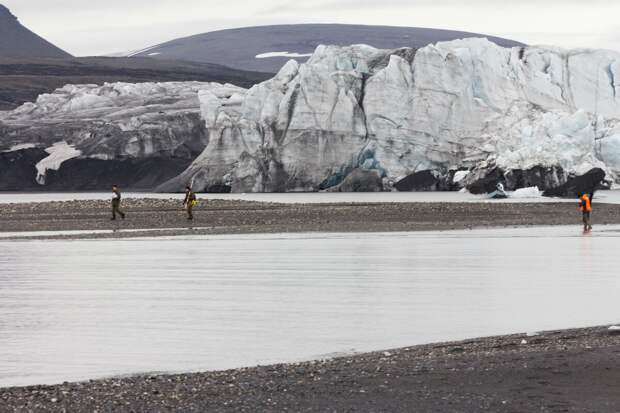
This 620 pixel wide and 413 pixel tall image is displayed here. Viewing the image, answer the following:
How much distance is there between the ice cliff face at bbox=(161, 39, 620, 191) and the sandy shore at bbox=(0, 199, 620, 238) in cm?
1297

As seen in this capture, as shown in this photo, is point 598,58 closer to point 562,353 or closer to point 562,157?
point 562,157

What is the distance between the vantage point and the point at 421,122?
51.0 meters

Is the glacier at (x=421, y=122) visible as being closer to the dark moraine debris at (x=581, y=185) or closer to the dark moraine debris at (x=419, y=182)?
the dark moraine debris at (x=419, y=182)

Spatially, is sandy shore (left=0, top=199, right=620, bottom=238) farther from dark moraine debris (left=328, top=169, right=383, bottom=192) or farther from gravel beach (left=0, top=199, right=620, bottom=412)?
gravel beach (left=0, top=199, right=620, bottom=412)

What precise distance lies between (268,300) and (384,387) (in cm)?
579

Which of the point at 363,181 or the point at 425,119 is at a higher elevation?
the point at 425,119

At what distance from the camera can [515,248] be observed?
831 inches

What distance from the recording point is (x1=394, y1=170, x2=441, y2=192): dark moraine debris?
5173cm

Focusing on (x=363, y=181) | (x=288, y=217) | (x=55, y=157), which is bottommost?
(x=55, y=157)

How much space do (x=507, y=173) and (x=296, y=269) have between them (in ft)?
107

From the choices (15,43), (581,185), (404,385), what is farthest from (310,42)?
(404,385)

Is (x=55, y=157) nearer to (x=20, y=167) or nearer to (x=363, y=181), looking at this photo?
(x=20, y=167)

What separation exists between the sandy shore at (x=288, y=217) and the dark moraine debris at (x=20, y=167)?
37.8m

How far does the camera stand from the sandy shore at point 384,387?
7055mm
